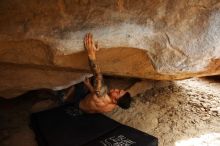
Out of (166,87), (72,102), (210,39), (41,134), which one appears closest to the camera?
(210,39)

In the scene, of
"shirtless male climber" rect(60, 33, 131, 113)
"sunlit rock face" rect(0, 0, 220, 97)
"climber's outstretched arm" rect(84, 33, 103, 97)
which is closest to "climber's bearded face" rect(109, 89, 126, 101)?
"shirtless male climber" rect(60, 33, 131, 113)

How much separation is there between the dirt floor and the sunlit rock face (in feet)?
2.94

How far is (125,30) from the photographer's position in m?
2.29

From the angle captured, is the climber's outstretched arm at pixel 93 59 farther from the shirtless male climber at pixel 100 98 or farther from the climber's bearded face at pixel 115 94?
the climber's bearded face at pixel 115 94

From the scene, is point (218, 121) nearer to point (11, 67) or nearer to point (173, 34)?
point (173, 34)

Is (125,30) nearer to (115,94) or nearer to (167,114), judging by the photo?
(115,94)

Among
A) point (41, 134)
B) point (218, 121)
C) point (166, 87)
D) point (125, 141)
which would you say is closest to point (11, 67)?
point (41, 134)

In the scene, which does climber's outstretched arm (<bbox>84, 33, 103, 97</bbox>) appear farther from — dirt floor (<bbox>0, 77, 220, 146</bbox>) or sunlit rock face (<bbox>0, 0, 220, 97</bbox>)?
dirt floor (<bbox>0, 77, 220, 146</bbox>)

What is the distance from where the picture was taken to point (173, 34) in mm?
2283

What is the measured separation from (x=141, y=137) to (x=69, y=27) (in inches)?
51.2

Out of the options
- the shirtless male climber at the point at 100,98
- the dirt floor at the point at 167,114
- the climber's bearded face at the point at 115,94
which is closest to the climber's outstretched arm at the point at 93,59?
the shirtless male climber at the point at 100,98

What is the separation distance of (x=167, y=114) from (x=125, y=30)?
153 cm

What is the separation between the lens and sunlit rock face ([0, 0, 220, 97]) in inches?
88.0

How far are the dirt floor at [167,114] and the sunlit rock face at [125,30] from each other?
90 centimetres
